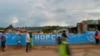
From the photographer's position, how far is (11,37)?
3338 cm

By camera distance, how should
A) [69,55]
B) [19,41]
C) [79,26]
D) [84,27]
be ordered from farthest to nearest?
1. [79,26]
2. [84,27]
3. [19,41]
4. [69,55]

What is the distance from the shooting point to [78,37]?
113 ft

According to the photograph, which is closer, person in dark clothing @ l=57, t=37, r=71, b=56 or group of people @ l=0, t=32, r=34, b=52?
person in dark clothing @ l=57, t=37, r=71, b=56

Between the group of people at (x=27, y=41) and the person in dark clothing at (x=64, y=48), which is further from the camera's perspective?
the group of people at (x=27, y=41)

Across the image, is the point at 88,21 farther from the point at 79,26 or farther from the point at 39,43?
the point at 39,43

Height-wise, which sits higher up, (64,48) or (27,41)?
(64,48)

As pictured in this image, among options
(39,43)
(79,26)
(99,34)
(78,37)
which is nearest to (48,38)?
(39,43)

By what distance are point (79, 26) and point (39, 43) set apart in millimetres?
15951

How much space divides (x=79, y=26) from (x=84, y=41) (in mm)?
14628

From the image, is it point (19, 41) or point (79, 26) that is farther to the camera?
point (79, 26)

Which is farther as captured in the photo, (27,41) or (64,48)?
(27,41)

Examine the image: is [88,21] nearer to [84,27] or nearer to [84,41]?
[84,27]

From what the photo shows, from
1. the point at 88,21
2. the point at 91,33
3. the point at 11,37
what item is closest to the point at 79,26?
the point at 88,21

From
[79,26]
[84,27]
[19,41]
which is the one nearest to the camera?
[19,41]
